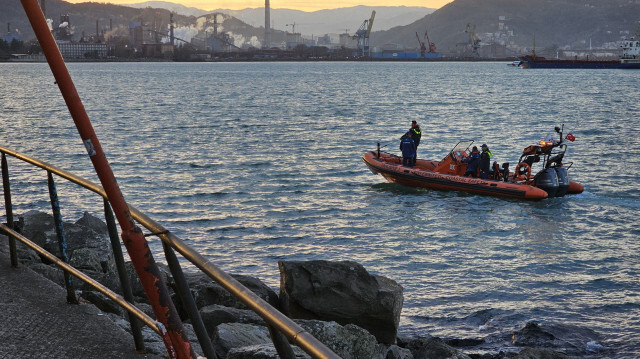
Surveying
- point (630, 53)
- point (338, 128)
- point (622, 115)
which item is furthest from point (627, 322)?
point (630, 53)

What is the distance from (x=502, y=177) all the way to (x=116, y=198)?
832 inches

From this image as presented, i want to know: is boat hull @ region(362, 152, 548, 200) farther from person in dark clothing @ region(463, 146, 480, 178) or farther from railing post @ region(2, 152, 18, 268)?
railing post @ region(2, 152, 18, 268)

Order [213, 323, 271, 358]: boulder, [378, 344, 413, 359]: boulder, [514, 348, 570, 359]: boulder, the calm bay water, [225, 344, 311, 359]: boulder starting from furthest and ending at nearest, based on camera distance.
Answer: the calm bay water, [514, 348, 570, 359]: boulder, [378, 344, 413, 359]: boulder, [213, 323, 271, 358]: boulder, [225, 344, 311, 359]: boulder

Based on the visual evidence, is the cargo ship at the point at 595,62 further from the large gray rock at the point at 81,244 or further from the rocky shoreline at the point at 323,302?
the large gray rock at the point at 81,244

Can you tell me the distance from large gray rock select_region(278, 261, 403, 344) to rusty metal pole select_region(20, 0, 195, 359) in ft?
20.7

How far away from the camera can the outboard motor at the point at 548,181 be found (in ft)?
72.4

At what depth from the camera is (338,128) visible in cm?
5128

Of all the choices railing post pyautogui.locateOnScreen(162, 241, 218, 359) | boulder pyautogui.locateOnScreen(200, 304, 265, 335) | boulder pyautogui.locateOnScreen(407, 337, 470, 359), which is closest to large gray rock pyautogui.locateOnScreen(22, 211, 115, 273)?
boulder pyautogui.locateOnScreen(200, 304, 265, 335)

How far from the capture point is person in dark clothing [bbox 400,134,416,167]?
23703 millimetres

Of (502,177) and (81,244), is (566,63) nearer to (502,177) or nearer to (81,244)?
(502,177)

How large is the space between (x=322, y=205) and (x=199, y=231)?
5359 mm

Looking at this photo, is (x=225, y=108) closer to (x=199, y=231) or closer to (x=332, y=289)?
(x=199, y=231)

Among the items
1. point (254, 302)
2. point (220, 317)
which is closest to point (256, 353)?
point (254, 302)

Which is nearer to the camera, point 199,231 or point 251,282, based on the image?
point 251,282
